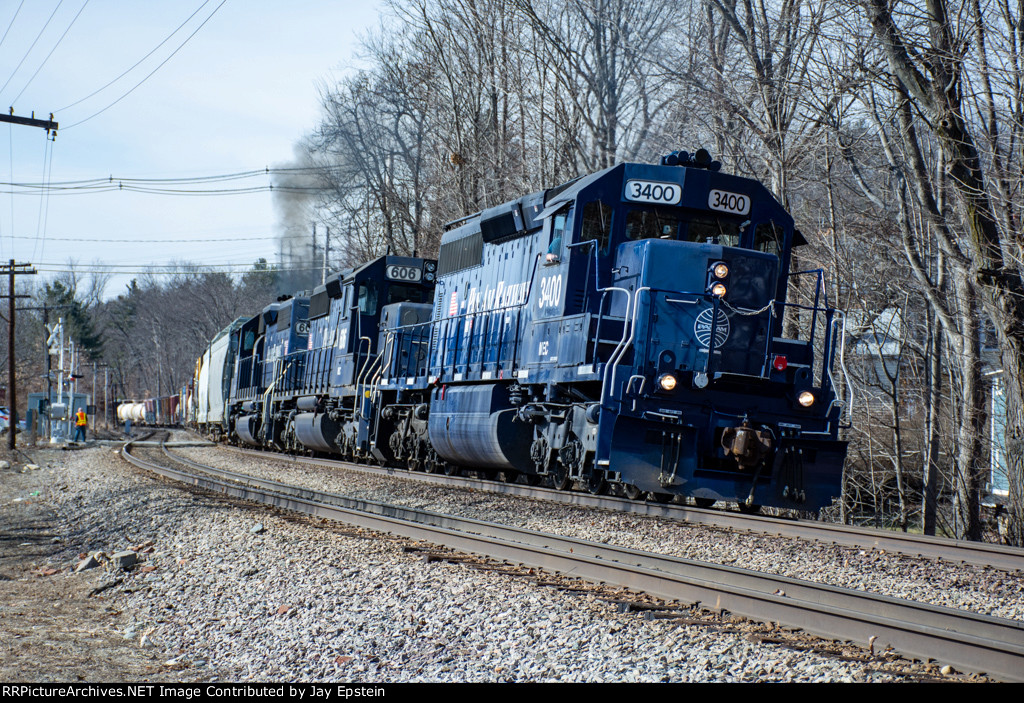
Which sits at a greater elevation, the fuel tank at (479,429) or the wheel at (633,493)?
the fuel tank at (479,429)

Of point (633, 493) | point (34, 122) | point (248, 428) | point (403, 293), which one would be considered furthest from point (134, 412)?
point (633, 493)

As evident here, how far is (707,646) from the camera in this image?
16.1 ft

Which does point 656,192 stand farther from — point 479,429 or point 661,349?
point 479,429

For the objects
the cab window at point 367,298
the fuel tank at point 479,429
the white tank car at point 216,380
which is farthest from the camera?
the white tank car at point 216,380

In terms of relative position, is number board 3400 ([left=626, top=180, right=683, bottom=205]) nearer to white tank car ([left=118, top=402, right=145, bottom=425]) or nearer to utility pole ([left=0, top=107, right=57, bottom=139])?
utility pole ([left=0, top=107, right=57, bottom=139])

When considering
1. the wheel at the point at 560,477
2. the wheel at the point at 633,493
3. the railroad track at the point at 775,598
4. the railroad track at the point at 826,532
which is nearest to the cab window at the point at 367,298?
the wheel at the point at 560,477

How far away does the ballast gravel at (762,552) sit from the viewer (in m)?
6.72

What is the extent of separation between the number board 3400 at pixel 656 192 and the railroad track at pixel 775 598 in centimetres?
421

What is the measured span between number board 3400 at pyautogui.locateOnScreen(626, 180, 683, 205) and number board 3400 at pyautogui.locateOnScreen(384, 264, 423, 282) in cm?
933

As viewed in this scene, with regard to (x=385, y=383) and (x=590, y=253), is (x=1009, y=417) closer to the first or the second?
(x=590, y=253)

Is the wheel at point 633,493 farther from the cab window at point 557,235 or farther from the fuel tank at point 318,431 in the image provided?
the fuel tank at point 318,431

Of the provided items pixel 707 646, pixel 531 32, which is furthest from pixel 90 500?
pixel 531 32

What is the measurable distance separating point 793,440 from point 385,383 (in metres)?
9.04

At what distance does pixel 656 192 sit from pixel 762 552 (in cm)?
449
